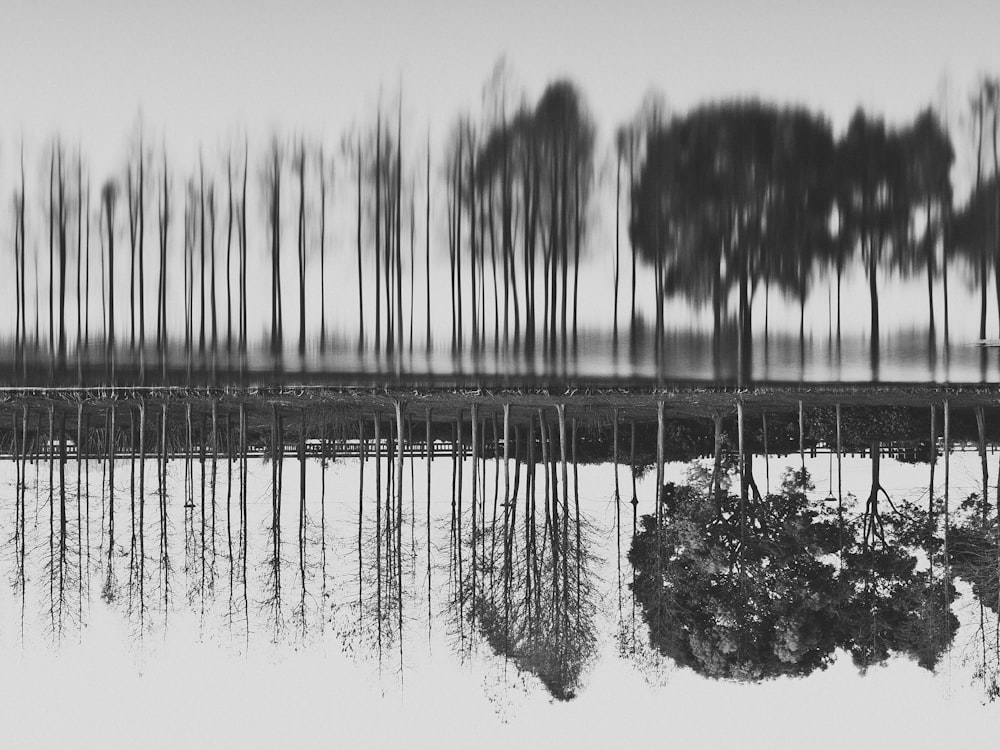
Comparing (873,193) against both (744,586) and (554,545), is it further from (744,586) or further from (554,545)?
(554,545)

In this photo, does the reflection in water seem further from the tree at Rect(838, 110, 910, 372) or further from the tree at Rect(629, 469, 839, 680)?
the tree at Rect(838, 110, 910, 372)

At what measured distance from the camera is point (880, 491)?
17219 mm

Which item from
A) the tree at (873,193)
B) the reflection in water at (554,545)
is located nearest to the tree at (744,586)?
the reflection in water at (554,545)

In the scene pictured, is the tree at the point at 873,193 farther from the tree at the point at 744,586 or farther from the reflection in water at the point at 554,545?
the tree at the point at 744,586

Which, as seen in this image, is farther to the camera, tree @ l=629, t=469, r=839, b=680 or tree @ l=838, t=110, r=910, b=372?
tree @ l=838, t=110, r=910, b=372

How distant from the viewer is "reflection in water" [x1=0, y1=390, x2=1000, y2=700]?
16.2m

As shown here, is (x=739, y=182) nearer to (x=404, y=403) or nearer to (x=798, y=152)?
(x=798, y=152)

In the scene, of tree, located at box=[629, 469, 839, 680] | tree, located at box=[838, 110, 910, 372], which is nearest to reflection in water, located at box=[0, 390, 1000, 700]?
tree, located at box=[629, 469, 839, 680]

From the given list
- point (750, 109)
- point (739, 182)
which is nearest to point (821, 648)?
point (739, 182)

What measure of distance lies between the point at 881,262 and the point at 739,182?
4552 mm

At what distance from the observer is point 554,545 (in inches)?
631

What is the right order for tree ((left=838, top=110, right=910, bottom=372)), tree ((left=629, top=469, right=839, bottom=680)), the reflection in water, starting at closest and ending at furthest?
the reflection in water, tree ((left=629, top=469, right=839, bottom=680)), tree ((left=838, top=110, right=910, bottom=372))

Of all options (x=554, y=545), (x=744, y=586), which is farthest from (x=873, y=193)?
(x=554, y=545)

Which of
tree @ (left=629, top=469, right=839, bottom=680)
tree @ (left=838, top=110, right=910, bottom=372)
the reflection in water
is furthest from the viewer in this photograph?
tree @ (left=838, top=110, right=910, bottom=372)
